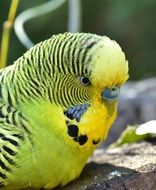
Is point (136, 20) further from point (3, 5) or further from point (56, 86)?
point (56, 86)

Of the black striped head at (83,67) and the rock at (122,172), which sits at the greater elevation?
the black striped head at (83,67)

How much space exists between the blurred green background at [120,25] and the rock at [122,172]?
155 inches

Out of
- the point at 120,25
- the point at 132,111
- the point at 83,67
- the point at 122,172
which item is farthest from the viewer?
the point at 120,25

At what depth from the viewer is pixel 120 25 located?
6.90m

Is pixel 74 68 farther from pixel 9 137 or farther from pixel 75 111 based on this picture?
pixel 9 137

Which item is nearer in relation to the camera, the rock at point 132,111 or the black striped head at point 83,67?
the black striped head at point 83,67

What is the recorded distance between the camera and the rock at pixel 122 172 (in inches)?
90.4

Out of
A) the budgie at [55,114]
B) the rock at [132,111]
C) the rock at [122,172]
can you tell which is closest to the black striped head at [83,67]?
the budgie at [55,114]

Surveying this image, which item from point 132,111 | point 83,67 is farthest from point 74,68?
point 132,111

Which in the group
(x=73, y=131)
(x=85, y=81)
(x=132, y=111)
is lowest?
(x=132, y=111)

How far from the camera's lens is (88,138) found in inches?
88.4

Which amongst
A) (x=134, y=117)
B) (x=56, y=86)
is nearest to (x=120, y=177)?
(x=56, y=86)

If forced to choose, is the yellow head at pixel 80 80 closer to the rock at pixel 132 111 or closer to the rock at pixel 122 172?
the rock at pixel 122 172

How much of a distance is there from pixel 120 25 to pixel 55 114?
4768mm
